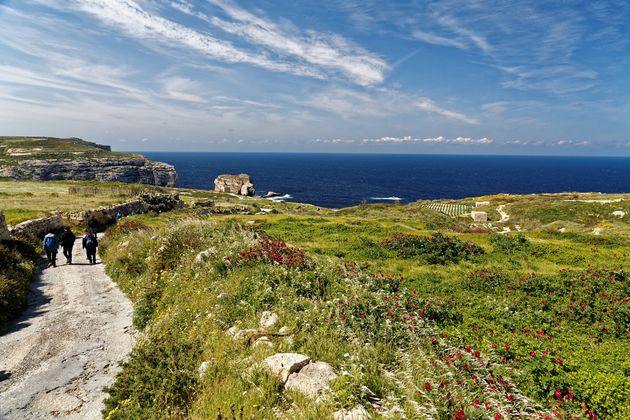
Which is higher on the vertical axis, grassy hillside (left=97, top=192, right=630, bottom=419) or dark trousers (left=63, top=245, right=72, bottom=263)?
grassy hillside (left=97, top=192, right=630, bottom=419)

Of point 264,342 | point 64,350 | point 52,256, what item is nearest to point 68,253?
point 52,256

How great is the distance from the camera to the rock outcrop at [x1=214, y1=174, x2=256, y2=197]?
145125 mm

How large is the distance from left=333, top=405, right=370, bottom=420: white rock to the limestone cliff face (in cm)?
16538

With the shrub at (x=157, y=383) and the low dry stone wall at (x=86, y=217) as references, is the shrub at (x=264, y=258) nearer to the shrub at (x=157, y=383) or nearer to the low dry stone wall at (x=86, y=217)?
the shrub at (x=157, y=383)

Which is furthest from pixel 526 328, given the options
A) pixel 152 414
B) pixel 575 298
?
pixel 152 414

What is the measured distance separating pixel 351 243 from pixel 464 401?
57.3 ft

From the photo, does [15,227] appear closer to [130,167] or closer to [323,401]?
[323,401]

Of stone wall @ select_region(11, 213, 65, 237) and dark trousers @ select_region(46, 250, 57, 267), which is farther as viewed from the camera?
stone wall @ select_region(11, 213, 65, 237)

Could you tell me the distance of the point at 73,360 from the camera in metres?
8.92

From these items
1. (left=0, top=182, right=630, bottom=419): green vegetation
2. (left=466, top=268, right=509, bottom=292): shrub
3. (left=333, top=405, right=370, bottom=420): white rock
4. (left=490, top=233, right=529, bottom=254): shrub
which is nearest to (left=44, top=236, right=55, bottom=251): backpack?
(left=0, top=182, right=630, bottom=419): green vegetation

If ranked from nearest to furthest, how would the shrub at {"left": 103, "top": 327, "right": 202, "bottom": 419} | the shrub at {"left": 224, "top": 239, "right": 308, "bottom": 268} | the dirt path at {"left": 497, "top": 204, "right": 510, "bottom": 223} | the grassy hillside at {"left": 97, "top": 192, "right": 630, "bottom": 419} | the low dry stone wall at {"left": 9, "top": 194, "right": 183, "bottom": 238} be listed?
the grassy hillside at {"left": 97, "top": 192, "right": 630, "bottom": 419} → the shrub at {"left": 103, "top": 327, "right": 202, "bottom": 419} → the shrub at {"left": 224, "top": 239, "right": 308, "bottom": 268} → the low dry stone wall at {"left": 9, "top": 194, "right": 183, "bottom": 238} → the dirt path at {"left": 497, "top": 204, "right": 510, "bottom": 223}

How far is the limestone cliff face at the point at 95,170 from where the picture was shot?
13438cm

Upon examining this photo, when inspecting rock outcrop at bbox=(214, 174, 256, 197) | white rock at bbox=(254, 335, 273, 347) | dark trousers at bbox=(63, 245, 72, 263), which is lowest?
rock outcrop at bbox=(214, 174, 256, 197)

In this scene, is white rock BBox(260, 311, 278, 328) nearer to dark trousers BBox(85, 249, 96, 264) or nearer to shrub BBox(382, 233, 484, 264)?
shrub BBox(382, 233, 484, 264)
